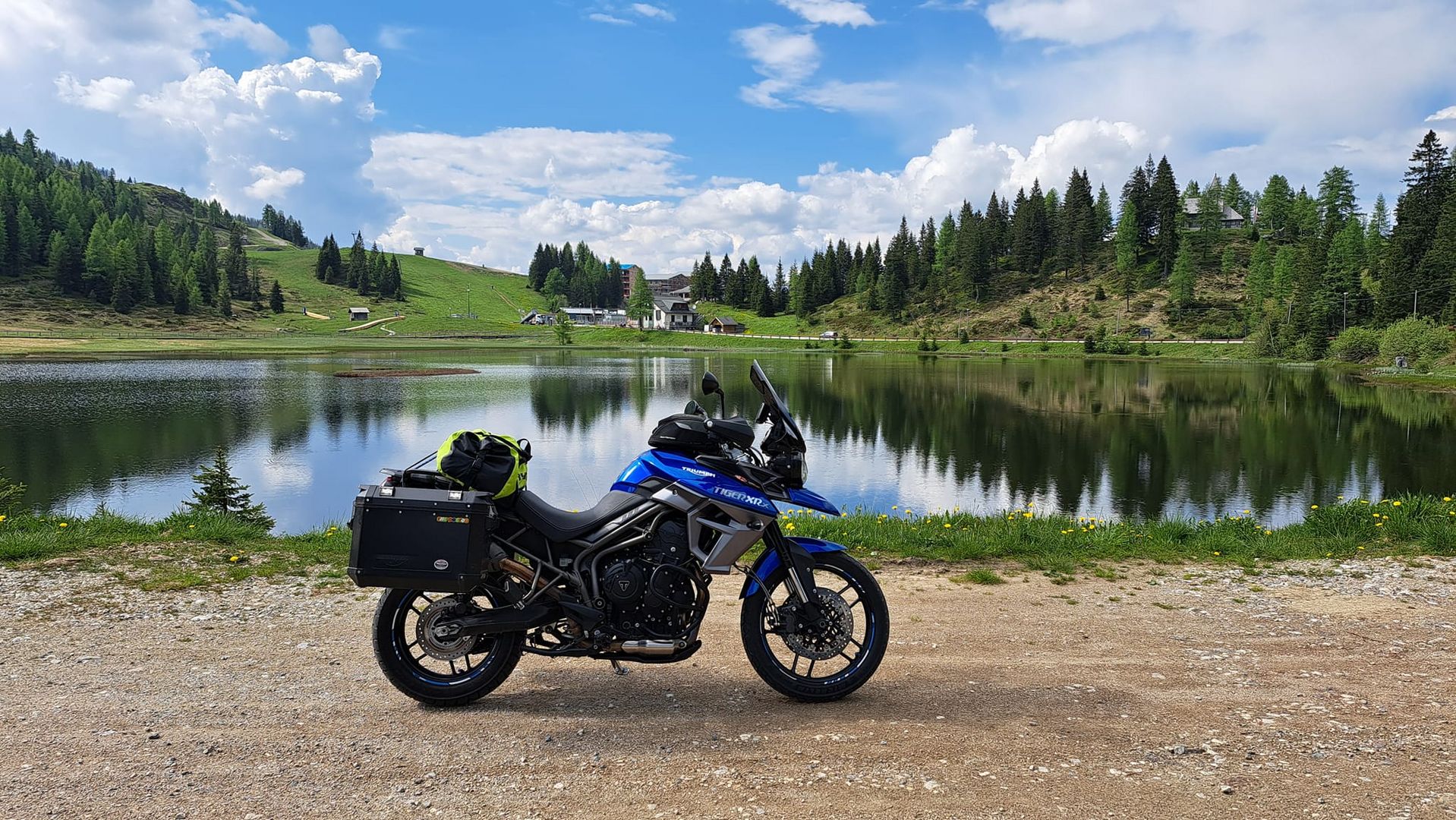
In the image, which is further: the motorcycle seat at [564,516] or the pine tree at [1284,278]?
the pine tree at [1284,278]

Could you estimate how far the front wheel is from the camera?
18.0 feet

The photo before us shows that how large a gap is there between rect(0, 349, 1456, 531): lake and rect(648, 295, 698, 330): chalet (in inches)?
3960

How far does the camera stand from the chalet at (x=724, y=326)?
150 metres

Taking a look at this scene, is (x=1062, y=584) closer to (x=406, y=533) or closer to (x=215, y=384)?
(x=406, y=533)

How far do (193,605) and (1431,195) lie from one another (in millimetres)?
115474

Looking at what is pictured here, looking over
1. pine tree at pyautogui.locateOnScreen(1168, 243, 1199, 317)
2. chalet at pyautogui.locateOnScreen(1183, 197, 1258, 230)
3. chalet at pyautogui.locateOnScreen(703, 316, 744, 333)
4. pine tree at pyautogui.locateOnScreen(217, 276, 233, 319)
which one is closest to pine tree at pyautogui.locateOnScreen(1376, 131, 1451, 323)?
pine tree at pyautogui.locateOnScreen(1168, 243, 1199, 317)

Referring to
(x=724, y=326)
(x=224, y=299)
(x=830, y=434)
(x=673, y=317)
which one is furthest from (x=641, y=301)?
(x=830, y=434)

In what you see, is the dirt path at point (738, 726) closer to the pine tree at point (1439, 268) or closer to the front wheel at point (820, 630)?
the front wheel at point (820, 630)

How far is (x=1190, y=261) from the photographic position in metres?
116

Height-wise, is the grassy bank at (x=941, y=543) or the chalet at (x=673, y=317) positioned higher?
the chalet at (x=673, y=317)

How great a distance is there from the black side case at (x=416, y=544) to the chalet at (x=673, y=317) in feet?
499

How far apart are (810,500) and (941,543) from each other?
5.80m

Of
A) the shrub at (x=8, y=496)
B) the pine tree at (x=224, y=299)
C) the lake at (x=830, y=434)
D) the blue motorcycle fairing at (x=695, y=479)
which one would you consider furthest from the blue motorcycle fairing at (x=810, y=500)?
the pine tree at (x=224, y=299)

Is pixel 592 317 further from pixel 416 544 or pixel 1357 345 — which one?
pixel 416 544
